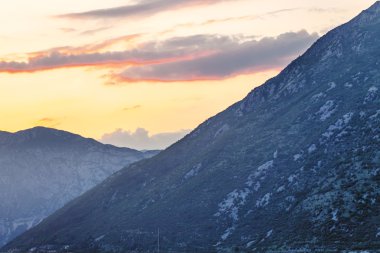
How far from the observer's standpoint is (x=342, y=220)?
655ft

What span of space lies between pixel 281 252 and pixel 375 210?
31.3 metres

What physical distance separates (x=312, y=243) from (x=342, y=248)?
60.0 ft

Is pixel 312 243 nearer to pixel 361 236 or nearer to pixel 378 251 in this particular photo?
pixel 361 236

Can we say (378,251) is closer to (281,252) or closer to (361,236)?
(361,236)

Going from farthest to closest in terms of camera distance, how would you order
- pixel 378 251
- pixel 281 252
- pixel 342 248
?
pixel 281 252 < pixel 342 248 < pixel 378 251

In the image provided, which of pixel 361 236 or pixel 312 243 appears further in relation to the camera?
pixel 312 243

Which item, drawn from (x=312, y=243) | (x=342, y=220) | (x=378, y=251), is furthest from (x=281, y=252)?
(x=378, y=251)

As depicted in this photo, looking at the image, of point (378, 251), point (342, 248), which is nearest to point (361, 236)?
point (342, 248)

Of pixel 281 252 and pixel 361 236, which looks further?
pixel 281 252

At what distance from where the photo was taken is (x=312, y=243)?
19488 centimetres

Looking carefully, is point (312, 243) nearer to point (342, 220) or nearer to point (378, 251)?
point (342, 220)

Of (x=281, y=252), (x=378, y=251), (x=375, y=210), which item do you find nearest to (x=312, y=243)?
(x=281, y=252)

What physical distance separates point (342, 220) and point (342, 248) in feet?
76.9

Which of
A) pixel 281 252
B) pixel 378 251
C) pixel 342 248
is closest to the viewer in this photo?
pixel 378 251
